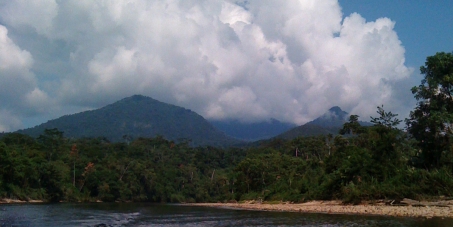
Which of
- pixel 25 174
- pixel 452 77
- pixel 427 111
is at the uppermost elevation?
pixel 452 77

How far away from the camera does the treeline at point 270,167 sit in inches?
1390

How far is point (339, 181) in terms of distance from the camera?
4303 centimetres

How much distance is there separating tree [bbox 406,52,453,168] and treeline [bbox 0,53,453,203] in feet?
0.29

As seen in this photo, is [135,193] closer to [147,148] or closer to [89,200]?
[89,200]

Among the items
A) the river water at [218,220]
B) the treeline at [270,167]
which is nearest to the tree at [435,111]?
the treeline at [270,167]

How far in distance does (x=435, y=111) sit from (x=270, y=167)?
128 feet

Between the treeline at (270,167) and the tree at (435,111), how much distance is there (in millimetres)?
90

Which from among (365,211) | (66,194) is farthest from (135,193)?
(365,211)

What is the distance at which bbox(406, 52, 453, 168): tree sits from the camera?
34344 mm

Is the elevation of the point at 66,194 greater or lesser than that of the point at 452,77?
lesser

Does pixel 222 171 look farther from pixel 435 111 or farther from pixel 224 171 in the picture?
pixel 435 111

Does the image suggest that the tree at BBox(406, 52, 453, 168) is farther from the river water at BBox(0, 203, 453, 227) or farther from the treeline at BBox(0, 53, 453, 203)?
the river water at BBox(0, 203, 453, 227)

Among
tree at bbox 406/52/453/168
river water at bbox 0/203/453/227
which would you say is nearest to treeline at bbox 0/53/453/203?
tree at bbox 406/52/453/168

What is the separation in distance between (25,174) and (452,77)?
65817 millimetres
